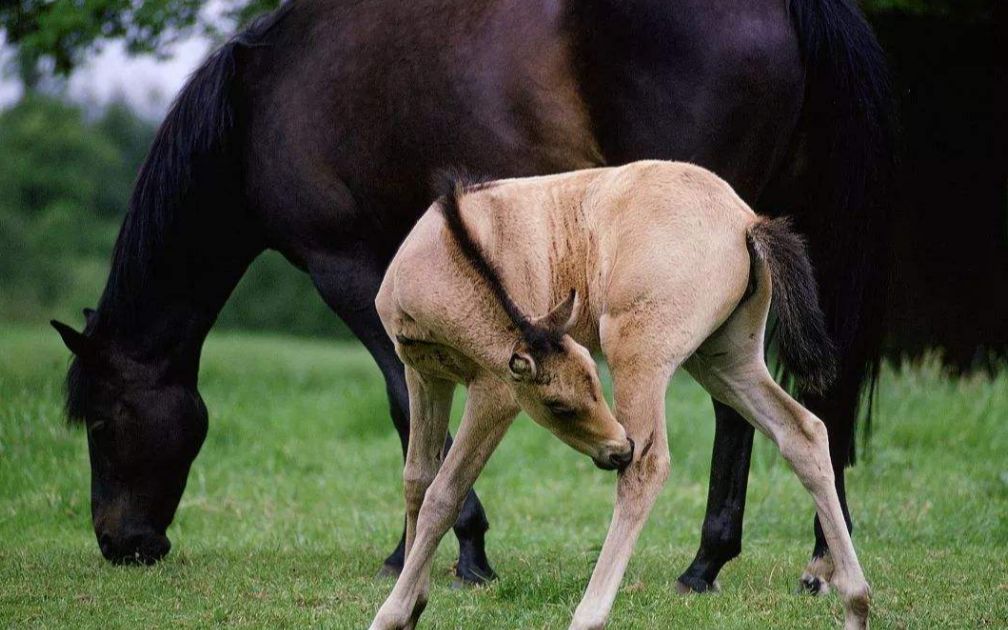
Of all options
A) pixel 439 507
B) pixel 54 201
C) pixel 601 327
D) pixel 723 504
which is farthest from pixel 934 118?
pixel 54 201

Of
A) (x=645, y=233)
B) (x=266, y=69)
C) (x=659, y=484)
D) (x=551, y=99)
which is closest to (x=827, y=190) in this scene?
(x=551, y=99)

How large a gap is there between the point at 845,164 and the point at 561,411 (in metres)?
2.13

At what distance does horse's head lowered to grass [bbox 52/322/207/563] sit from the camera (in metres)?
5.70

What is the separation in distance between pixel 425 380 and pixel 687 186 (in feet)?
3.49

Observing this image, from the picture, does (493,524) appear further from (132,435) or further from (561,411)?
(561,411)

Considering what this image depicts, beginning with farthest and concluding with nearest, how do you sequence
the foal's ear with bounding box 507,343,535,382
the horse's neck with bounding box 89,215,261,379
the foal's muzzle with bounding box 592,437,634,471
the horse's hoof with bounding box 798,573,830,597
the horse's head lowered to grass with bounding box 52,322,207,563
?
1. the horse's neck with bounding box 89,215,261,379
2. the horse's head lowered to grass with bounding box 52,322,207,563
3. the horse's hoof with bounding box 798,573,830,597
4. the foal's muzzle with bounding box 592,437,634,471
5. the foal's ear with bounding box 507,343,535,382

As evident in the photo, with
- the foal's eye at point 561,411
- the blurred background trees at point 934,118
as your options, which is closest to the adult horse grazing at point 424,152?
the foal's eye at point 561,411

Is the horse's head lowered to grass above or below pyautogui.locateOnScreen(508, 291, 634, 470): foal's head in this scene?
below

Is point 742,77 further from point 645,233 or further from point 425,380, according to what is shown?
point 425,380

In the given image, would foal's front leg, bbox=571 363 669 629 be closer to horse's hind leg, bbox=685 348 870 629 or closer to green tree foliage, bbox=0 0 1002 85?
horse's hind leg, bbox=685 348 870 629

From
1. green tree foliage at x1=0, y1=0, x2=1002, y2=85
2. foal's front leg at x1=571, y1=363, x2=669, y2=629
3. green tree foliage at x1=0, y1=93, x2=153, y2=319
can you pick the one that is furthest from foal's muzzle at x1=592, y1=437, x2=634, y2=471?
green tree foliage at x1=0, y1=93, x2=153, y2=319

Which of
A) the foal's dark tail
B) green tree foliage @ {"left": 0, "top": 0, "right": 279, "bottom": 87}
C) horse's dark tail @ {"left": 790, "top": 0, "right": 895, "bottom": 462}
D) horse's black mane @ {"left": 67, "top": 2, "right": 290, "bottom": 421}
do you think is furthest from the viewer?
green tree foliage @ {"left": 0, "top": 0, "right": 279, "bottom": 87}

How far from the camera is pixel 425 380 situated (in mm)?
4039

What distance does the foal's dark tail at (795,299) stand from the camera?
3.82 m
